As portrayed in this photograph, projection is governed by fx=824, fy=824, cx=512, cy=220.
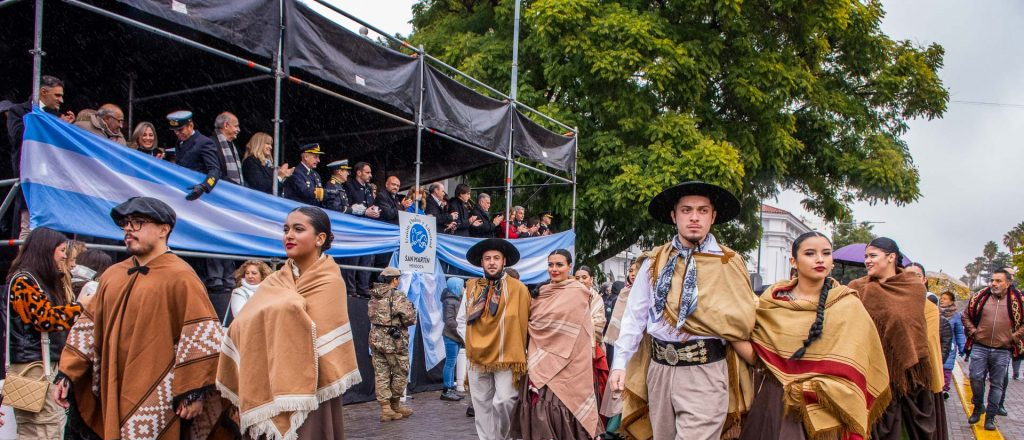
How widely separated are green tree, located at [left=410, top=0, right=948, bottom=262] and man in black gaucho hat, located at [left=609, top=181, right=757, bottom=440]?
1203 centimetres

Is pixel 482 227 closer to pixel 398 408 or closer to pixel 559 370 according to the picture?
pixel 398 408

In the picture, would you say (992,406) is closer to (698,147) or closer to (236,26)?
(698,147)

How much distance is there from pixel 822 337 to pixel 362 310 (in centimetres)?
712

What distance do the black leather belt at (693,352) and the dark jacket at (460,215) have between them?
842 cm

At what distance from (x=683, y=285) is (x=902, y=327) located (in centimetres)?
225

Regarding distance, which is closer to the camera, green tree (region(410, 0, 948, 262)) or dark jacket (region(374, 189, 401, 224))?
dark jacket (region(374, 189, 401, 224))

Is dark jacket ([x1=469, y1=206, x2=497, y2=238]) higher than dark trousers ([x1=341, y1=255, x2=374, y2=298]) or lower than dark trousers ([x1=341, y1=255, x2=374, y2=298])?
higher

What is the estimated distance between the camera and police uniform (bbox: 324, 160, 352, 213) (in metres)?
10.3

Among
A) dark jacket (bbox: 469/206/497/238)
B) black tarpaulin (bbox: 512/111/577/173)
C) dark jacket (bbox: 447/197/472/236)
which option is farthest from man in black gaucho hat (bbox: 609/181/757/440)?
black tarpaulin (bbox: 512/111/577/173)

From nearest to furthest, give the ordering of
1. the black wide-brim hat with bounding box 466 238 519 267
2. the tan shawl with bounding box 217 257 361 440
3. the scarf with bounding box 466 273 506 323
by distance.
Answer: the tan shawl with bounding box 217 257 361 440 → the scarf with bounding box 466 273 506 323 → the black wide-brim hat with bounding box 466 238 519 267

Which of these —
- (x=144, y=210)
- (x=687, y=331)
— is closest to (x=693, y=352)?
(x=687, y=331)

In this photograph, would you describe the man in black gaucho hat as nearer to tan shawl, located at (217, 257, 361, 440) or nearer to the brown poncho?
tan shawl, located at (217, 257, 361, 440)

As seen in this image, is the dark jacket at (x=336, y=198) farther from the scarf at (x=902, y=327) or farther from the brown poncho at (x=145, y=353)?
the scarf at (x=902, y=327)

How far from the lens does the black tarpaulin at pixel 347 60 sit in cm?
884
